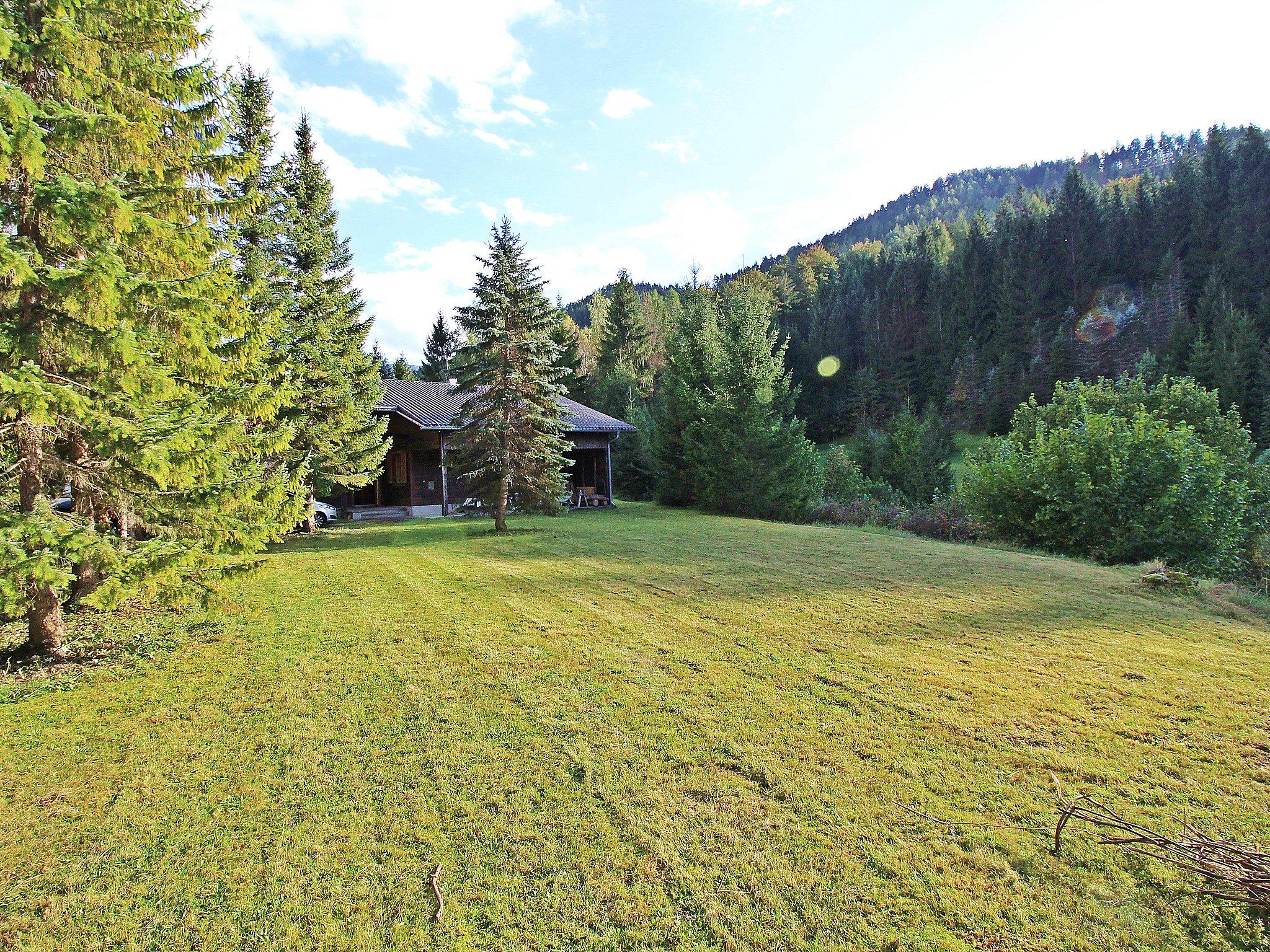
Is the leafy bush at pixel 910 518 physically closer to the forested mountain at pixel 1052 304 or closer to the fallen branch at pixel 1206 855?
the fallen branch at pixel 1206 855

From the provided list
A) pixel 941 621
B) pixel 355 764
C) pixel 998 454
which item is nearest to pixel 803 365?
pixel 998 454

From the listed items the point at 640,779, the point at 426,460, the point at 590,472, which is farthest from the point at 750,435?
the point at 640,779

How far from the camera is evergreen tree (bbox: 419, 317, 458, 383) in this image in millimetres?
50031

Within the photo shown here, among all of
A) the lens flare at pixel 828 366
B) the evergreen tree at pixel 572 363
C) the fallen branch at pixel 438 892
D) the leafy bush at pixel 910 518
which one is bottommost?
the fallen branch at pixel 438 892

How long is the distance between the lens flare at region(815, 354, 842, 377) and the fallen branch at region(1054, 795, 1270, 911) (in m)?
60.8

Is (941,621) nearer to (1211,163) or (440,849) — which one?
(440,849)

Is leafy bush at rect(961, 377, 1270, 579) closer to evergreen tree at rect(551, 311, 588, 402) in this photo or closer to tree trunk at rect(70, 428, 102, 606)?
tree trunk at rect(70, 428, 102, 606)

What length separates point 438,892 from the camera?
8.77 ft

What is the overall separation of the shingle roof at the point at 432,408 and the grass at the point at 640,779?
13340 millimetres

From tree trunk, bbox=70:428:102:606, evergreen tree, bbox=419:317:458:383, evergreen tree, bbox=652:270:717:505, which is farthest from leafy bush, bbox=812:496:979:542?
evergreen tree, bbox=419:317:458:383

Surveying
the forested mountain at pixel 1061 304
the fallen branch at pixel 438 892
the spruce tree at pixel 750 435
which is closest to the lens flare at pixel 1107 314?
the forested mountain at pixel 1061 304

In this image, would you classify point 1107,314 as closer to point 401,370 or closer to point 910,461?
point 910,461

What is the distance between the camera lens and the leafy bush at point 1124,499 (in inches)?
437

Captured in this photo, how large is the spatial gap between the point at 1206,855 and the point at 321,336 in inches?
611
